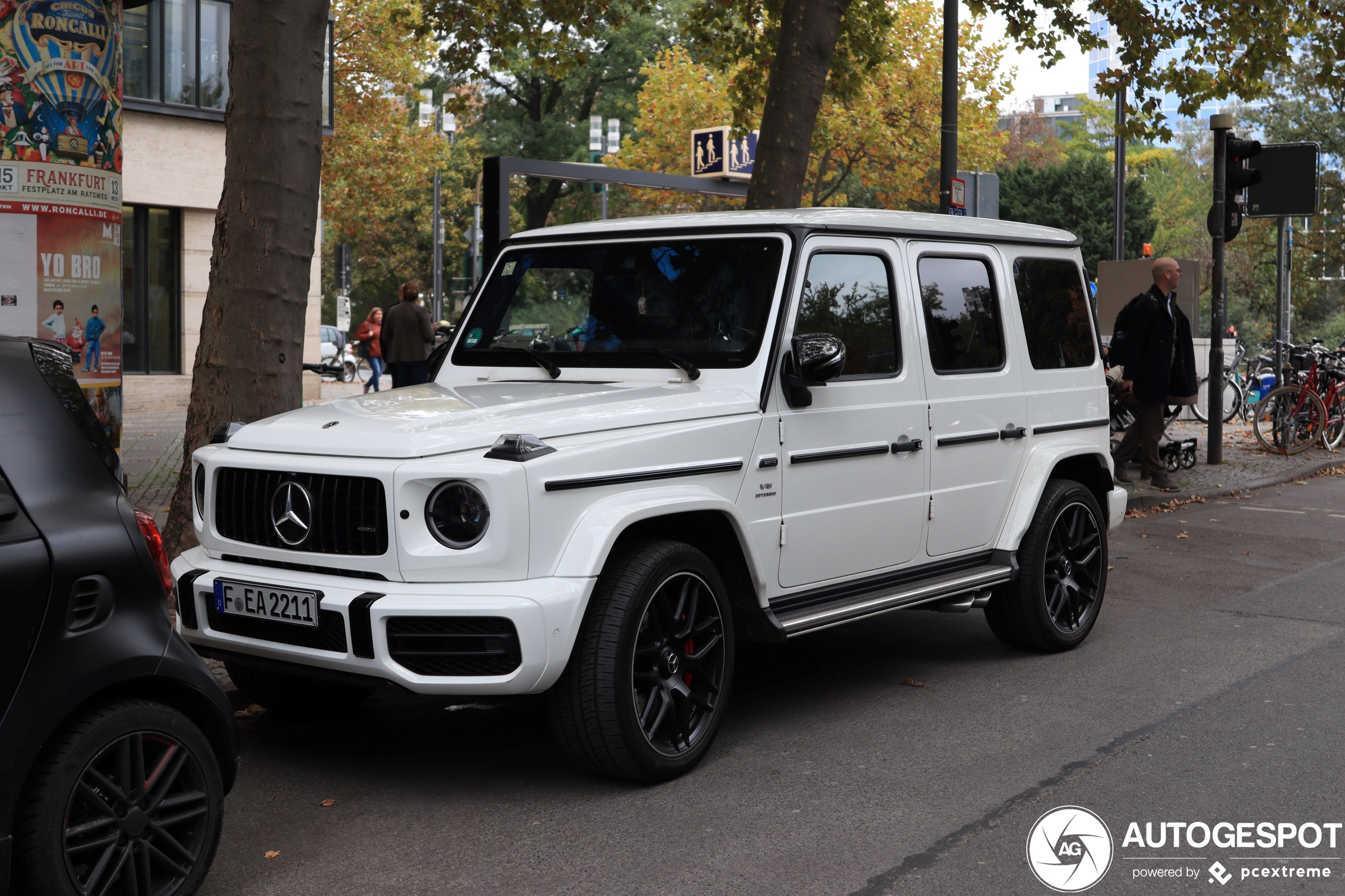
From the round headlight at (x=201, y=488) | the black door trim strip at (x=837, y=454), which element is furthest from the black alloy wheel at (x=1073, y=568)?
the round headlight at (x=201, y=488)

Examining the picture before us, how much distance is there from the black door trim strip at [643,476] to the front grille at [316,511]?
55cm

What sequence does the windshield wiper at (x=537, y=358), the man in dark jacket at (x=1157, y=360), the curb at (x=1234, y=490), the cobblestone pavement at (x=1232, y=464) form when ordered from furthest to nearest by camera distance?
the cobblestone pavement at (x=1232, y=464)
the curb at (x=1234, y=490)
the man in dark jacket at (x=1157, y=360)
the windshield wiper at (x=537, y=358)

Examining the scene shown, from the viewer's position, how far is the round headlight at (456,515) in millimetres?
4211

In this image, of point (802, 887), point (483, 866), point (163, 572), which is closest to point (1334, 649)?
point (802, 887)

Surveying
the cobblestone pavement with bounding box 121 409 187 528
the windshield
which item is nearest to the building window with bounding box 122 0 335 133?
the cobblestone pavement with bounding box 121 409 187 528

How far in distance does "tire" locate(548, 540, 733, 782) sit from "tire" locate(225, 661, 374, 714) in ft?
4.19

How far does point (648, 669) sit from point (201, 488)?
170cm

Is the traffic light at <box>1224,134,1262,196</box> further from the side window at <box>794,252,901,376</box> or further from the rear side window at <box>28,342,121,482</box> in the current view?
the rear side window at <box>28,342,121,482</box>

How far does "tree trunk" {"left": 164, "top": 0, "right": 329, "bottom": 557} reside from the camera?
7098mm

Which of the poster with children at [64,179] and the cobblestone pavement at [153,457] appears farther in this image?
the cobblestone pavement at [153,457]

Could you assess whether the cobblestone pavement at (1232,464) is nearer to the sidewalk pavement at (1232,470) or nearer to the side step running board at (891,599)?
the sidewalk pavement at (1232,470)

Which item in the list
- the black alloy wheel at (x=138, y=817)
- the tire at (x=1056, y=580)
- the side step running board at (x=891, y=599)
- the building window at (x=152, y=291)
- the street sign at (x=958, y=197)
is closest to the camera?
the black alloy wheel at (x=138, y=817)

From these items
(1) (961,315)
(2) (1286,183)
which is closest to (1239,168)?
(2) (1286,183)

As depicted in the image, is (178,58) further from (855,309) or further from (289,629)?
(289,629)
